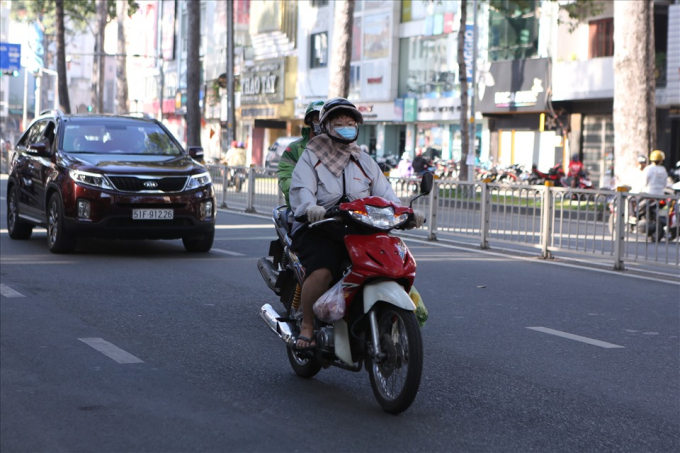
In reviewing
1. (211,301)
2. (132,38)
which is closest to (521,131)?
(211,301)

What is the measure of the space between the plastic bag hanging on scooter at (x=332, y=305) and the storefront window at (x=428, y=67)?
41589mm

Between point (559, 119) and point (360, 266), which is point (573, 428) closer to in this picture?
point (360, 266)

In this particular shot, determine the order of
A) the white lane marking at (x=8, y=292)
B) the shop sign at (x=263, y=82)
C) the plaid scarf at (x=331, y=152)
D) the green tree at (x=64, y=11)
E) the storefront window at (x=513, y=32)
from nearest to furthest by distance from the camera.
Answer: the plaid scarf at (x=331, y=152)
the white lane marking at (x=8, y=292)
the storefront window at (x=513, y=32)
the shop sign at (x=263, y=82)
the green tree at (x=64, y=11)

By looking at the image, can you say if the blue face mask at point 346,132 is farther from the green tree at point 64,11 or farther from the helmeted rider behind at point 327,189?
the green tree at point 64,11

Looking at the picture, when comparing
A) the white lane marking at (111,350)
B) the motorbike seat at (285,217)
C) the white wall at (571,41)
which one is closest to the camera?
the motorbike seat at (285,217)

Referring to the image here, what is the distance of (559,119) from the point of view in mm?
41156

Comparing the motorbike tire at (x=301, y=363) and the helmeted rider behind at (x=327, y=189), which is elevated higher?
the helmeted rider behind at (x=327, y=189)

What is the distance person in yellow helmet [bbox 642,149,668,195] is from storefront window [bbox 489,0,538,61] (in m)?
20.5

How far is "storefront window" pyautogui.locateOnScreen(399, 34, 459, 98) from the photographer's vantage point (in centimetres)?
4750

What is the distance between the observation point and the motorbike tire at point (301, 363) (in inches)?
261

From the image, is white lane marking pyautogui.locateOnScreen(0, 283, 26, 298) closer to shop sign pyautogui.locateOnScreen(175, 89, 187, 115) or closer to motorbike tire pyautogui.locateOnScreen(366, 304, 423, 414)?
motorbike tire pyautogui.locateOnScreen(366, 304, 423, 414)

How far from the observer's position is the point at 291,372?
6.96 meters

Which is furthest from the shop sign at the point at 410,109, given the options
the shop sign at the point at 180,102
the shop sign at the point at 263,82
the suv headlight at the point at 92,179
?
the suv headlight at the point at 92,179

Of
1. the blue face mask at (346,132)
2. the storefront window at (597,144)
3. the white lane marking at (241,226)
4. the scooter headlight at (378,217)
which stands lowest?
the white lane marking at (241,226)
